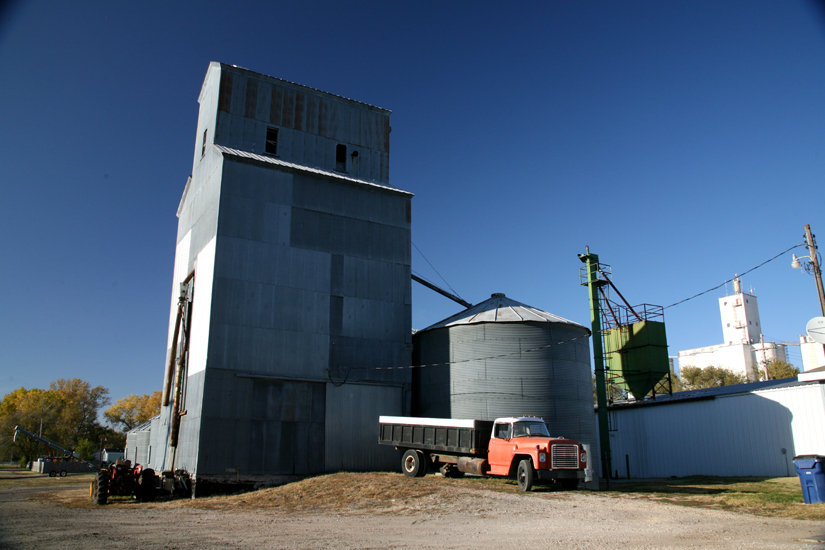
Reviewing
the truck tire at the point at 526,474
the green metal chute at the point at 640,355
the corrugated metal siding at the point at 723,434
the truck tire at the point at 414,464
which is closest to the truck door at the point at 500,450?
the truck tire at the point at 526,474

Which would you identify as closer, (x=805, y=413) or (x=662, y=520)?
(x=662, y=520)

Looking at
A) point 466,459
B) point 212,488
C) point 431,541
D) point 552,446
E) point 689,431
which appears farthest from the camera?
point 689,431

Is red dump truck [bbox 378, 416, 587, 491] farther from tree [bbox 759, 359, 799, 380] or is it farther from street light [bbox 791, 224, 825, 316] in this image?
tree [bbox 759, 359, 799, 380]

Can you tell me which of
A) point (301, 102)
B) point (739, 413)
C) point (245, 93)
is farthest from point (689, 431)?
point (245, 93)

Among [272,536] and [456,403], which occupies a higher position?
[456,403]

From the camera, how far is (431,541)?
11961 mm

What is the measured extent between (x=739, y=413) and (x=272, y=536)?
1085 inches

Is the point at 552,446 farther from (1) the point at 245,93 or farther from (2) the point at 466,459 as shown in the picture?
(1) the point at 245,93

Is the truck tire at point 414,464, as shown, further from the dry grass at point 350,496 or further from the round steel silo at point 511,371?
the round steel silo at point 511,371

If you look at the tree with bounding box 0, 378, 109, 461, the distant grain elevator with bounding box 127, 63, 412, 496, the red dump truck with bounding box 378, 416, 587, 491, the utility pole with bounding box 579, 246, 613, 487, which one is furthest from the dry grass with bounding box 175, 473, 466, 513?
the tree with bounding box 0, 378, 109, 461

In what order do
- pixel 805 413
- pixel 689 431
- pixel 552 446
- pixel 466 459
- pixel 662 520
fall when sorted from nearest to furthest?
pixel 662 520, pixel 552 446, pixel 466 459, pixel 805 413, pixel 689 431

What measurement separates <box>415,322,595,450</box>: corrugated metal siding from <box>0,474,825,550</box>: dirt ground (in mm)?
8744

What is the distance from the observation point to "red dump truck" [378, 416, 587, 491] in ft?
66.6

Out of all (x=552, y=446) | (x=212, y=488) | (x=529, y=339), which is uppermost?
(x=529, y=339)
